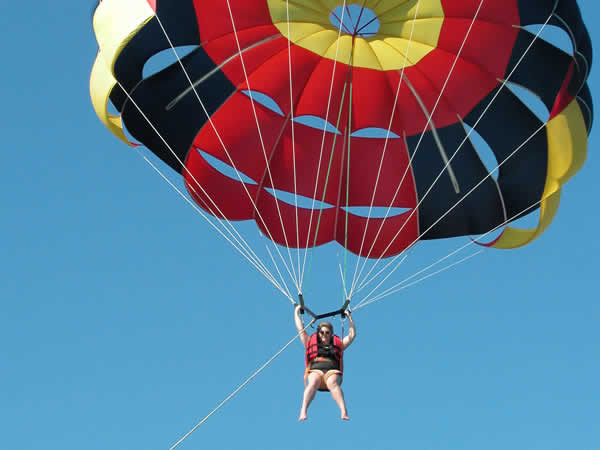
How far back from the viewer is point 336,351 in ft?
36.8

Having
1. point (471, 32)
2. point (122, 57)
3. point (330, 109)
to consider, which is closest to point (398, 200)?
point (330, 109)

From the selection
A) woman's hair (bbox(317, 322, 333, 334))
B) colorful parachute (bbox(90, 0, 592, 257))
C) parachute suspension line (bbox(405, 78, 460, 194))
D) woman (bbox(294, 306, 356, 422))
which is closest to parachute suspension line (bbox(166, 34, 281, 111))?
colorful parachute (bbox(90, 0, 592, 257))

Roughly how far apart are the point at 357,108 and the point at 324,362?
3.24m

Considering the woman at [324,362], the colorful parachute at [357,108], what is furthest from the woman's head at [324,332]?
the colorful parachute at [357,108]

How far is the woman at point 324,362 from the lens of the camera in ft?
36.0

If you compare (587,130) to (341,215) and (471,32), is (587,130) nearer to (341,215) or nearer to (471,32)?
(471,32)

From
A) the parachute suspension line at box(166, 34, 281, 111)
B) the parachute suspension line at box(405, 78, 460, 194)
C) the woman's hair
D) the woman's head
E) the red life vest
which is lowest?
the red life vest

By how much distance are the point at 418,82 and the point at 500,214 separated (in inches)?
66.8

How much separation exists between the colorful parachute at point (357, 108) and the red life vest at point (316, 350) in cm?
174

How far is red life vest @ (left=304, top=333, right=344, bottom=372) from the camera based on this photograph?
36.7 feet

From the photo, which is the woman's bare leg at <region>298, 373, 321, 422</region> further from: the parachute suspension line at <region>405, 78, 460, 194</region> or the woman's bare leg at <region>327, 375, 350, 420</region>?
the parachute suspension line at <region>405, 78, 460, 194</region>

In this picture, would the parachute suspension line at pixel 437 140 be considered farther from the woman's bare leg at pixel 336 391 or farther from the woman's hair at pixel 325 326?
the woman's bare leg at pixel 336 391

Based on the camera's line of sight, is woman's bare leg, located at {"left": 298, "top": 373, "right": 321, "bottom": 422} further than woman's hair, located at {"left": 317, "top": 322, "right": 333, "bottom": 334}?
No

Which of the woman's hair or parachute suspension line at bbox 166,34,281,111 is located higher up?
parachute suspension line at bbox 166,34,281,111
